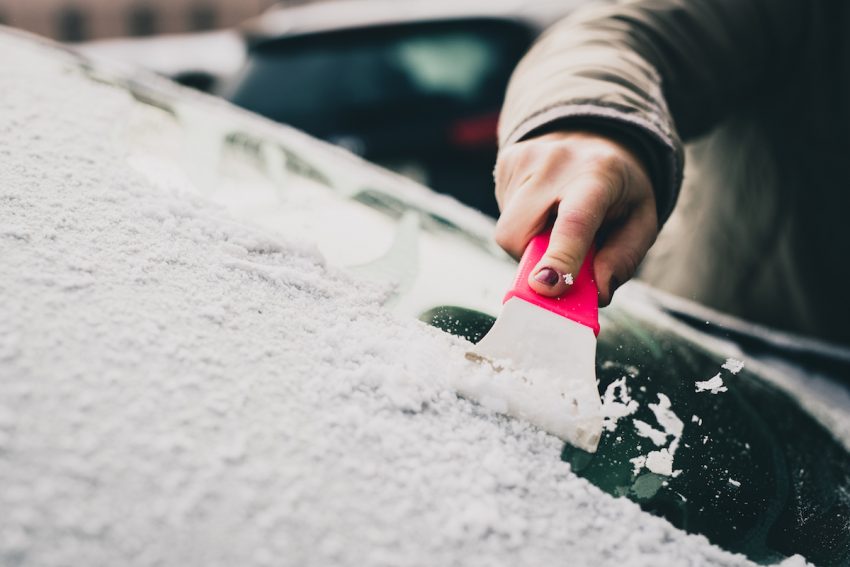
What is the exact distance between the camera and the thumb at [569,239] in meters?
0.75

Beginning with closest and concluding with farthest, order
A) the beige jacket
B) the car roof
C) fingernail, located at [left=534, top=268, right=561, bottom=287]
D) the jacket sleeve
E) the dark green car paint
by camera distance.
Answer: the dark green car paint, fingernail, located at [left=534, top=268, right=561, bottom=287], the jacket sleeve, the beige jacket, the car roof

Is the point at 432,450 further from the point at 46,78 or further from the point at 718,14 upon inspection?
the point at 718,14

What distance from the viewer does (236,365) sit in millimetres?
559

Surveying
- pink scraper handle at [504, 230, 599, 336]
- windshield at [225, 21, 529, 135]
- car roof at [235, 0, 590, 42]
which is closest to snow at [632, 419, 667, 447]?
pink scraper handle at [504, 230, 599, 336]

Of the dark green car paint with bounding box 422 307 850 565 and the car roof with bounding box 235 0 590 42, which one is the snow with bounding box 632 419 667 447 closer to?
the dark green car paint with bounding box 422 307 850 565

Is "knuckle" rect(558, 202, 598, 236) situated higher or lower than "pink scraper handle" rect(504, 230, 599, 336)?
higher

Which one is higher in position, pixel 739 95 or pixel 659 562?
pixel 739 95

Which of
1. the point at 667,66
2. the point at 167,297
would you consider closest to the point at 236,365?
the point at 167,297

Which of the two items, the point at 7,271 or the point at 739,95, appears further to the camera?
the point at 739,95

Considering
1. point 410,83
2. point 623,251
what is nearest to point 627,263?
point 623,251

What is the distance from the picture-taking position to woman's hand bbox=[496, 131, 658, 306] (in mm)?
770

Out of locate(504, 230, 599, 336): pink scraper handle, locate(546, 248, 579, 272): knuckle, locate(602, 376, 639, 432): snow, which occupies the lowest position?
locate(602, 376, 639, 432): snow

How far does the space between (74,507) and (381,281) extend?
1.58ft

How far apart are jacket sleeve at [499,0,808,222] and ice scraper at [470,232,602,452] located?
302mm
